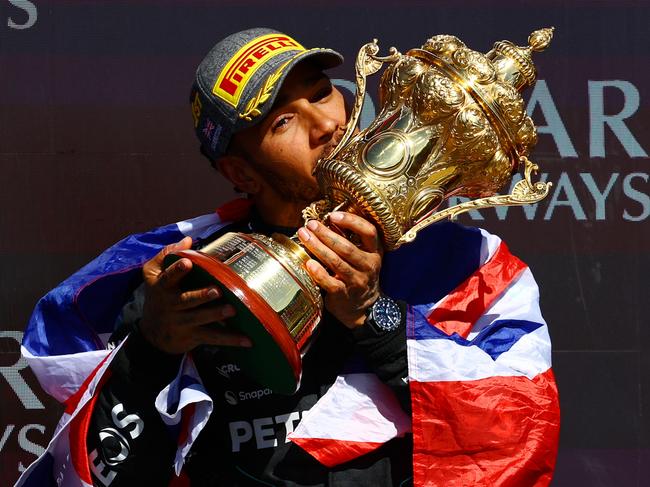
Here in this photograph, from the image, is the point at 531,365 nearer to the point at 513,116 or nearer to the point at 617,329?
the point at 513,116

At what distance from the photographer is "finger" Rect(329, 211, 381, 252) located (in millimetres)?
1888

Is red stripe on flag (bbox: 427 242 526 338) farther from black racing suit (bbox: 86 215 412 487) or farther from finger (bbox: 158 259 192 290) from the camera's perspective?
finger (bbox: 158 259 192 290)

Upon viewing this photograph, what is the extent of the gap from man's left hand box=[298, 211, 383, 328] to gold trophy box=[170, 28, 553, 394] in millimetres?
29

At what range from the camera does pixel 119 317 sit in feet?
7.43

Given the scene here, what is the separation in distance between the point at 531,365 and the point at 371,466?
15.0 inches

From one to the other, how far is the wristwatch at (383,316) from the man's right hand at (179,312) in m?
0.23

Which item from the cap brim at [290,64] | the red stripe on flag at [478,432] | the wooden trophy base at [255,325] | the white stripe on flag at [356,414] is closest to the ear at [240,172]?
the cap brim at [290,64]

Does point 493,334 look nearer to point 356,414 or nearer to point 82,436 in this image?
point 356,414

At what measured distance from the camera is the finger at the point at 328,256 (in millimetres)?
1852

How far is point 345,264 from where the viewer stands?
1859 millimetres

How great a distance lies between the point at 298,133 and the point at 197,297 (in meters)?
0.44

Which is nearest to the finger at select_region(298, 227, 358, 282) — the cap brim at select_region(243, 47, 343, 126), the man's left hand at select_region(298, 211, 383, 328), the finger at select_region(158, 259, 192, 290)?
the man's left hand at select_region(298, 211, 383, 328)

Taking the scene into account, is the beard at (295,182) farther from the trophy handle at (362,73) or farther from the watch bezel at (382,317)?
the watch bezel at (382,317)

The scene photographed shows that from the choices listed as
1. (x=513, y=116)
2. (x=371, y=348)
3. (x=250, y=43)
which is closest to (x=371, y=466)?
(x=371, y=348)
